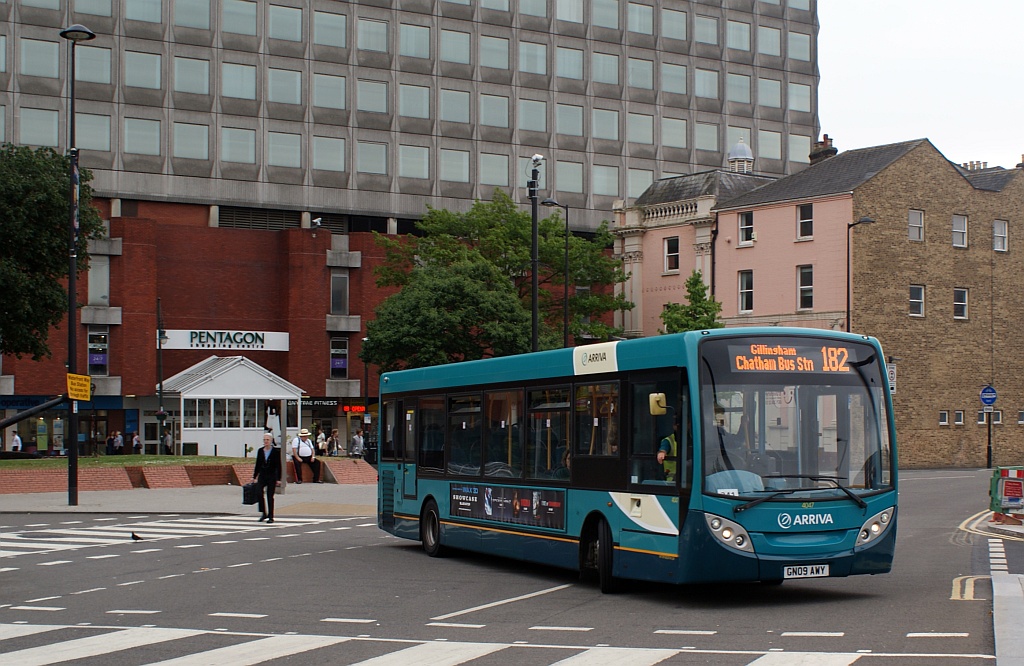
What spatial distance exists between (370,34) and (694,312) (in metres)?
26.3

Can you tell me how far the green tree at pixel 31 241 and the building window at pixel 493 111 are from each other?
35581 millimetres

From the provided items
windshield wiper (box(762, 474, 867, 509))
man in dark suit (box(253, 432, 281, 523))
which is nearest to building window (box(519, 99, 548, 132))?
man in dark suit (box(253, 432, 281, 523))

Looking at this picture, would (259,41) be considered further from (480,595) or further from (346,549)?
(480,595)

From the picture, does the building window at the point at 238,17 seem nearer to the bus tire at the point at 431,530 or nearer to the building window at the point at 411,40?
the building window at the point at 411,40

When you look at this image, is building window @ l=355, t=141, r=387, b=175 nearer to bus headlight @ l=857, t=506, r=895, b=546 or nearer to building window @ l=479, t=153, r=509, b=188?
building window @ l=479, t=153, r=509, b=188

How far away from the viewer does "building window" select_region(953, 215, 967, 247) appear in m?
65.3

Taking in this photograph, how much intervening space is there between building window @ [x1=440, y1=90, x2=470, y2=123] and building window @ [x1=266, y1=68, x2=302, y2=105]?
7.89 m

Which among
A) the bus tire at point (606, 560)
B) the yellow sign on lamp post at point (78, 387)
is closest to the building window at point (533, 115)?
the yellow sign on lamp post at point (78, 387)

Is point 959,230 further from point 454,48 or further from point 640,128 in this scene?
point 454,48

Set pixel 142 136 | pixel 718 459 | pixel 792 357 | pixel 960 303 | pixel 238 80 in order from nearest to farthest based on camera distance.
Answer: pixel 718 459 → pixel 792 357 → pixel 960 303 → pixel 142 136 → pixel 238 80

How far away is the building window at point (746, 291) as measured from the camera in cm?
6588

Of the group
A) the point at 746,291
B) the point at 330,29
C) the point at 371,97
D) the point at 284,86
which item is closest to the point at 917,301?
the point at 746,291

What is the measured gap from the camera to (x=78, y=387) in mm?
31328

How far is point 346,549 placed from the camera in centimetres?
2136
